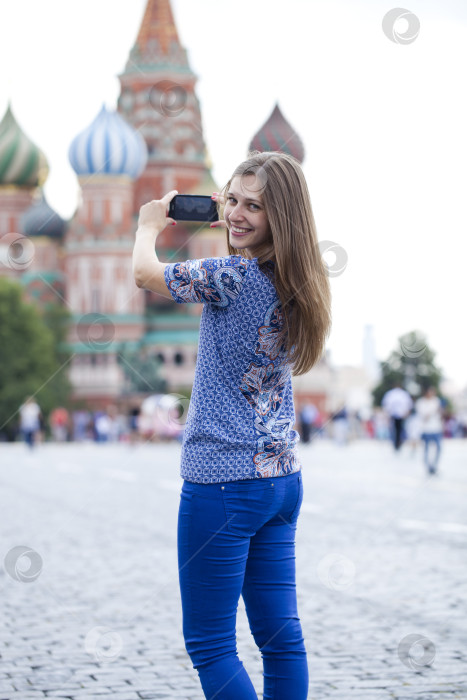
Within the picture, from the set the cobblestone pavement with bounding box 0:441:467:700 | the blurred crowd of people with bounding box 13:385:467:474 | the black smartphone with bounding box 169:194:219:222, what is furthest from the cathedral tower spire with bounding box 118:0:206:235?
the black smartphone with bounding box 169:194:219:222

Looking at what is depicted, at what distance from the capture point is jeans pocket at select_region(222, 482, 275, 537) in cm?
271

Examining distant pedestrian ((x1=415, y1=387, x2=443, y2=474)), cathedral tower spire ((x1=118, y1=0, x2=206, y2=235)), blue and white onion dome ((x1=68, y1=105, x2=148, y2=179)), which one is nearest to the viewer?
distant pedestrian ((x1=415, y1=387, x2=443, y2=474))

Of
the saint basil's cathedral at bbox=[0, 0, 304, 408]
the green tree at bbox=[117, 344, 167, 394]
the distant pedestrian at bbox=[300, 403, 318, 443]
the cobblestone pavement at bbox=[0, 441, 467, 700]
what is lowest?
the cobblestone pavement at bbox=[0, 441, 467, 700]

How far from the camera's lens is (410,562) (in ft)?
23.4

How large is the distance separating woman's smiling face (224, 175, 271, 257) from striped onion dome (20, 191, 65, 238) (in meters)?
76.0

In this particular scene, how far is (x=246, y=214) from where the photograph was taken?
2.80 metres

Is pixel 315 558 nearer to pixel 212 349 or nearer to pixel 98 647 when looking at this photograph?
pixel 98 647

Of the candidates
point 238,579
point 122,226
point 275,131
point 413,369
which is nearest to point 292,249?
point 238,579

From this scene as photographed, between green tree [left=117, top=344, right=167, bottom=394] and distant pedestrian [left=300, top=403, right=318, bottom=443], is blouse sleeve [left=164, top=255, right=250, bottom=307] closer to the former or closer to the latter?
distant pedestrian [left=300, top=403, right=318, bottom=443]

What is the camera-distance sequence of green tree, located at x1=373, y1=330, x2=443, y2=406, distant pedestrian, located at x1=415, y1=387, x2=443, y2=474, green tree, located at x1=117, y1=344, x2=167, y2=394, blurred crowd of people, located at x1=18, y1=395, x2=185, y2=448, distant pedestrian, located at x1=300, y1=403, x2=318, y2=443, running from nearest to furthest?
distant pedestrian, located at x1=415, y1=387, x2=443, y2=474, blurred crowd of people, located at x1=18, y1=395, x2=185, y2=448, distant pedestrian, located at x1=300, y1=403, x2=318, y2=443, green tree, located at x1=117, y1=344, x2=167, y2=394, green tree, located at x1=373, y1=330, x2=443, y2=406

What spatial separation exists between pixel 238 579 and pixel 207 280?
68cm

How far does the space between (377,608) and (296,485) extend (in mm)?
2958

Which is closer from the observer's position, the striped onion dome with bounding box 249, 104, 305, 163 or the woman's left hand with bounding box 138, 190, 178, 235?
the woman's left hand with bounding box 138, 190, 178, 235

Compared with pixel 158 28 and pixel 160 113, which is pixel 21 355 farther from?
pixel 158 28
